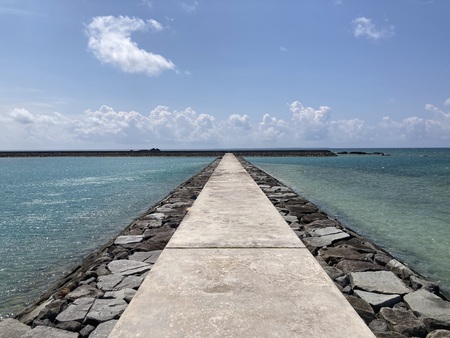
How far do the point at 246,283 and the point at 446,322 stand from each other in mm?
1613

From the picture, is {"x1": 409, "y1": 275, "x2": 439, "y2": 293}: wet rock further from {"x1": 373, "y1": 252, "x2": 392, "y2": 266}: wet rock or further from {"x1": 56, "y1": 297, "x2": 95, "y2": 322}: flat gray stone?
{"x1": 56, "y1": 297, "x2": 95, "y2": 322}: flat gray stone

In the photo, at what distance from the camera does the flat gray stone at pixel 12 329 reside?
2.50 meters

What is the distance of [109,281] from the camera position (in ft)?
11.5

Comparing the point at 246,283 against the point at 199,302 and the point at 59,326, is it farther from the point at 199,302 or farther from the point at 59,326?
the point at 59,326

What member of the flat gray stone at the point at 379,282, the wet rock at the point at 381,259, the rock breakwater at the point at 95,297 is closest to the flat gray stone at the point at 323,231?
the wet rock at the point at 381,259

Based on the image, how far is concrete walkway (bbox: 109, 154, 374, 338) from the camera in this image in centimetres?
202

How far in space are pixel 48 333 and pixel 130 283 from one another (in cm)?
97

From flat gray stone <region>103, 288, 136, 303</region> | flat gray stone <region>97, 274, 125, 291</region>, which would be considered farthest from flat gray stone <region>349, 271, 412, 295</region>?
flat gray stone <region>97, 274, 125, 291</region>

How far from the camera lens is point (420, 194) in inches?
566

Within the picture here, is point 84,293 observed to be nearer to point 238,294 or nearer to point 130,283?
point 130,283

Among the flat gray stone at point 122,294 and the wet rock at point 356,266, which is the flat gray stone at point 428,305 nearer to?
the wet rock at point 356,266

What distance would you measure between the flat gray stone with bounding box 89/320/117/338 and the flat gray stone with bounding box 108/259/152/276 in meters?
1.12

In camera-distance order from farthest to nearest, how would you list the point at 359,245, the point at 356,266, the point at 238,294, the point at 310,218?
the point at 310,218 → the point at 359,245 → the point at 356,266 → the point at 238,294

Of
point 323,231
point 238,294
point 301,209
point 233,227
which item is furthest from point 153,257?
point 301,209
